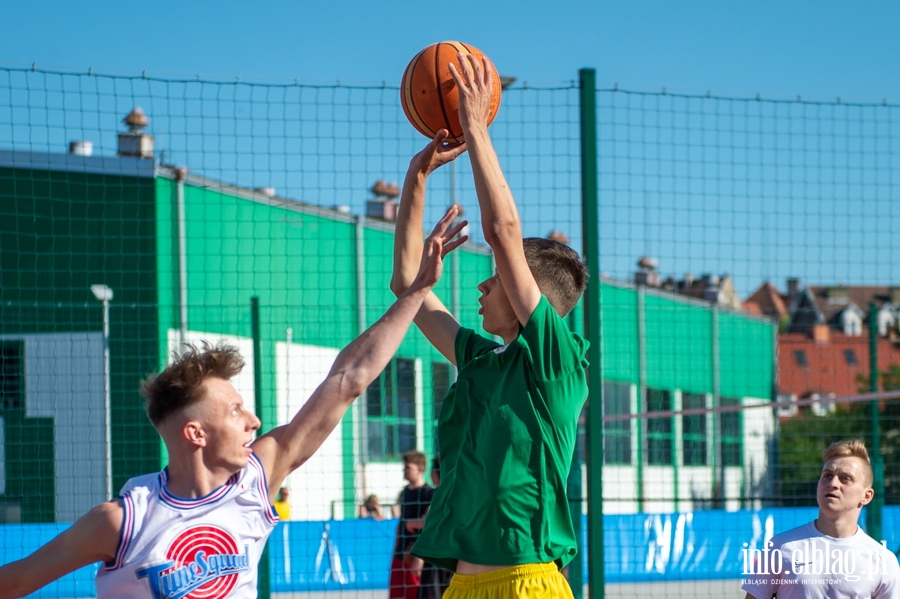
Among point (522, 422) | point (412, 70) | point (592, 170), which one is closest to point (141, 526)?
point (522, 422)

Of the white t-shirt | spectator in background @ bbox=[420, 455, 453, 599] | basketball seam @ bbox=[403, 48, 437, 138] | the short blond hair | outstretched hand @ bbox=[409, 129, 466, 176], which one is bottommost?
spectator in background @ bbox=[420, 455, 453, 599]

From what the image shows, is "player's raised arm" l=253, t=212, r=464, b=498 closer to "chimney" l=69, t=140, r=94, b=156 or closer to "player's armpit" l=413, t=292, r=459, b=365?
"player's armpit" l=413, t=292, r=459, b=365

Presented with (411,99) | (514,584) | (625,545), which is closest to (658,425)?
(625,545)

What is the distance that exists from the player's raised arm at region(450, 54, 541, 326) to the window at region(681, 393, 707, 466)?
1431 cm

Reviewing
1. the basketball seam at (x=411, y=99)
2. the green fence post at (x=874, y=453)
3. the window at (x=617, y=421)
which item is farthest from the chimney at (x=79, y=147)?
the window at (x=617, y=421)

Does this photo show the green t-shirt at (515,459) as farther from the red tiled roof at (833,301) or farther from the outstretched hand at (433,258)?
the red tiled roof at (833,301)

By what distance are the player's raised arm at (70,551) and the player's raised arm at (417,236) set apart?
1326mm

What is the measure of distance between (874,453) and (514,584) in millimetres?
5941

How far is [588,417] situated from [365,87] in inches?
83.7

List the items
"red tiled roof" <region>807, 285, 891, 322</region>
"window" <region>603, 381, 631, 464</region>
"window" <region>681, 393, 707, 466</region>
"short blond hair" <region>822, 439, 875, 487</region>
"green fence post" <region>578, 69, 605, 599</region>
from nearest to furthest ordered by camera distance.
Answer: "short blond hair" <region>822, 439, 875, 487</region> < "green fence post" <region>578, 69, 605, 599</region> < "red tiled roof" <region>807, 285, 891, 322</region> < "window" <region>681, 393, 707, 466</region> < "window" <region>603, 381, 631, 464</region>

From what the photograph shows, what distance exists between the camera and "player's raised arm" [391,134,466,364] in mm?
3445

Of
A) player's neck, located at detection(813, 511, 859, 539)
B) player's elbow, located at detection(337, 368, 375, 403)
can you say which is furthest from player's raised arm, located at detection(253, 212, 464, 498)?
player's neck, located at detection(813, 511, 859, 539)

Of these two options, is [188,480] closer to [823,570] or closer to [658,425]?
[823,570]

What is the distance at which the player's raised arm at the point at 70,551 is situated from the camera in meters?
2.36
